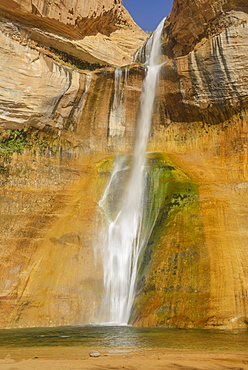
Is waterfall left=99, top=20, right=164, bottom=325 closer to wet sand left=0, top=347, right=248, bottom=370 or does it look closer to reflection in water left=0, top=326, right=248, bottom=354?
reflection in water left=0, top=326, right=248, bottom=354

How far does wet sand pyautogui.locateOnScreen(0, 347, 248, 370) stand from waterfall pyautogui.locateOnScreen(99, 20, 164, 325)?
596 centimetres

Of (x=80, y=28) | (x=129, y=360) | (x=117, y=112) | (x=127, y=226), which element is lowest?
(x=129, y=360)

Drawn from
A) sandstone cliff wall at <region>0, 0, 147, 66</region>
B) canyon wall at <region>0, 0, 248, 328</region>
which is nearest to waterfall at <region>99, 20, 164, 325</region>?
canyon wall at <region>0, 0, 248, 328</region>

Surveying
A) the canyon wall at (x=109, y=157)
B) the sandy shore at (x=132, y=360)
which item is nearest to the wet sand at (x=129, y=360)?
the sandy shore at (x=132, y=360)

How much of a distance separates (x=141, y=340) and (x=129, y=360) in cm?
224

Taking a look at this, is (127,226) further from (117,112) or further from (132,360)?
(132,360)

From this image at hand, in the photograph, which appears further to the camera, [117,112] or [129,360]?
[117,112]

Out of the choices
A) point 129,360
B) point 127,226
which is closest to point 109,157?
point 127,226

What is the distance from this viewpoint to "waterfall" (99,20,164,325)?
13.6m

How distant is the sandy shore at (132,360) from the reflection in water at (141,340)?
54cm

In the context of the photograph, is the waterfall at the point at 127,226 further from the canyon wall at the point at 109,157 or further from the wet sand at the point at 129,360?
the wet sand at the point at 129,360

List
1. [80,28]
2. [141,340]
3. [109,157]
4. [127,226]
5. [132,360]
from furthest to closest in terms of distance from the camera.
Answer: [80,28] → [109,157] → [127,226] → [141,340] → [132,360]

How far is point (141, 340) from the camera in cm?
820

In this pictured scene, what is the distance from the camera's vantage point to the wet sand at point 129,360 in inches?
221
